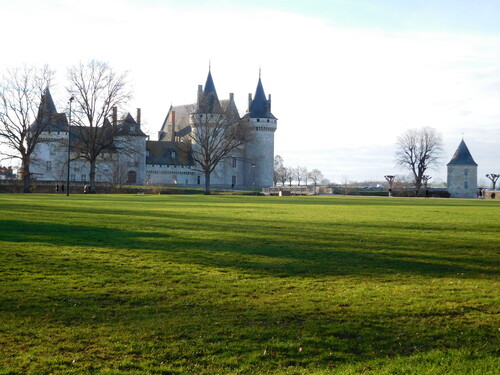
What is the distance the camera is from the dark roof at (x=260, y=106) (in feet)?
325

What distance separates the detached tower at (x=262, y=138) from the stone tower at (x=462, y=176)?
29421 mm

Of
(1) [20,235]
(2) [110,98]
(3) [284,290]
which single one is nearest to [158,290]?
(3) [284,290]

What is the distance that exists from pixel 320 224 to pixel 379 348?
42.3 feet

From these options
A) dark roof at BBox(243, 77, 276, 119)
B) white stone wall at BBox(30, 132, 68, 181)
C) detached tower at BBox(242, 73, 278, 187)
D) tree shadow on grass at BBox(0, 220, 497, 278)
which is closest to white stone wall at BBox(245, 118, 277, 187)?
detached tower at BBox(242, 73, 278, 187)

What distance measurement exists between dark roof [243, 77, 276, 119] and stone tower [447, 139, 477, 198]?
101 ft

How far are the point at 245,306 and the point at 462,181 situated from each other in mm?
94564

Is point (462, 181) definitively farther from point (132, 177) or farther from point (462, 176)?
point (132, 177)

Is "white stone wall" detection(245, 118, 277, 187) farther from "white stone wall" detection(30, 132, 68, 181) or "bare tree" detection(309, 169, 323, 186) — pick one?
"bare tree" detection(309, 169, 323, 186)

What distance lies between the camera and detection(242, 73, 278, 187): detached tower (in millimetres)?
98750

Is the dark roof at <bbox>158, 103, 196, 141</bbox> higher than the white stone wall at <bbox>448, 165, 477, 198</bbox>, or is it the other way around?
the dark roof at <bbox>158, 103, 196, 141</bbox>

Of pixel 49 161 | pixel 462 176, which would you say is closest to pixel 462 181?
pixel 462 176

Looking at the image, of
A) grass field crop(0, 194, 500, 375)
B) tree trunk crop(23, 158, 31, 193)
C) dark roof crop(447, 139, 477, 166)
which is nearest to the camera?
grass field crop(0, 194, 500, 375)

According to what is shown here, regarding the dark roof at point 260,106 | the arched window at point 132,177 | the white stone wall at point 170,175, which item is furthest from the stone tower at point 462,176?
the arched window at point 132,177

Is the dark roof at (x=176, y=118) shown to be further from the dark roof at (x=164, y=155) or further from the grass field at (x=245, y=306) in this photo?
the grass field at (x=245, y=306)
